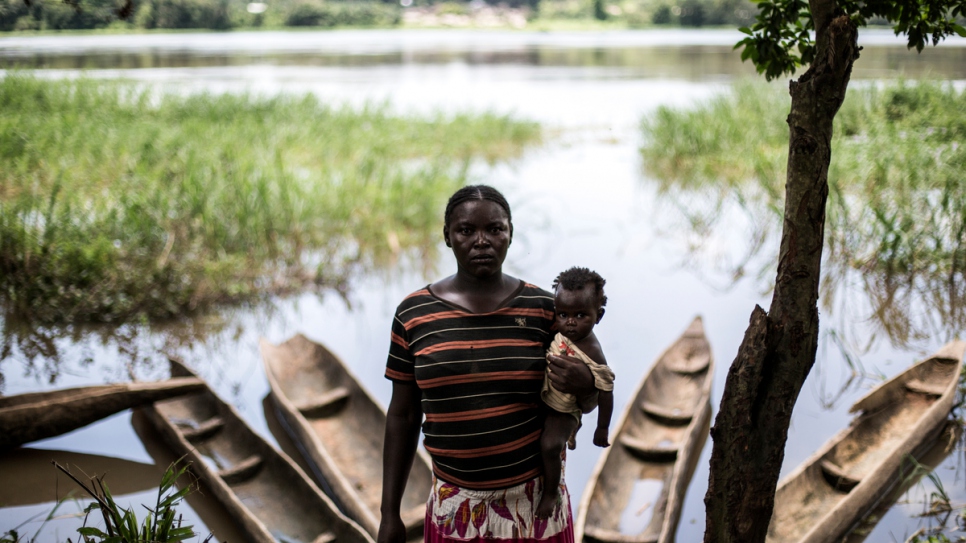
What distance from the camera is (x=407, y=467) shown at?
5.35 ft

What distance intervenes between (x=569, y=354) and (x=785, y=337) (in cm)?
54

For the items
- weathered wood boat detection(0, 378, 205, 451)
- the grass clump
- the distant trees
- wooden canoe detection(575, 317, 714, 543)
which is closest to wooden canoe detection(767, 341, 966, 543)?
wooden canoe detection(575, 317, 714, 543)

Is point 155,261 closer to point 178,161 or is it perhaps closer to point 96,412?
point 178,161

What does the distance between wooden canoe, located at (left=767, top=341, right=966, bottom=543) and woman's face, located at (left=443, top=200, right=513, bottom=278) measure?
5.12 feet

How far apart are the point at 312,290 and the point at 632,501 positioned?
3299 mm

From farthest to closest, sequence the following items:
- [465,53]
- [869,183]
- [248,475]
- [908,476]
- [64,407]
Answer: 1. [465,53]
2. [869,183]
3. [64,407]
4. [908,476]
5. [248,475]

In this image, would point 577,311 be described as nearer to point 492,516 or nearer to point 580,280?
point 580,280

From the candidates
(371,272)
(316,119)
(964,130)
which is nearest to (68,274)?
(371,272)

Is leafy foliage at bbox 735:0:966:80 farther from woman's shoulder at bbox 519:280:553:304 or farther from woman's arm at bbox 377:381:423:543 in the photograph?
woman's arm at bbox 377:381:423:543

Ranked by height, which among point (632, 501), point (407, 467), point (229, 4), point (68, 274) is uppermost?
point (229, 4)

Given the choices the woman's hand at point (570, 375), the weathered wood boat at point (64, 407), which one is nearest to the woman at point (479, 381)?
Result: the woman's hand at point (570, 375)

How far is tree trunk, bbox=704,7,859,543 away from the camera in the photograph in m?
1.65

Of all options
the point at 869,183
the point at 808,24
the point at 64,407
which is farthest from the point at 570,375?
the point at 869,183

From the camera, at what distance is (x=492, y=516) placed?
5.11 ft
